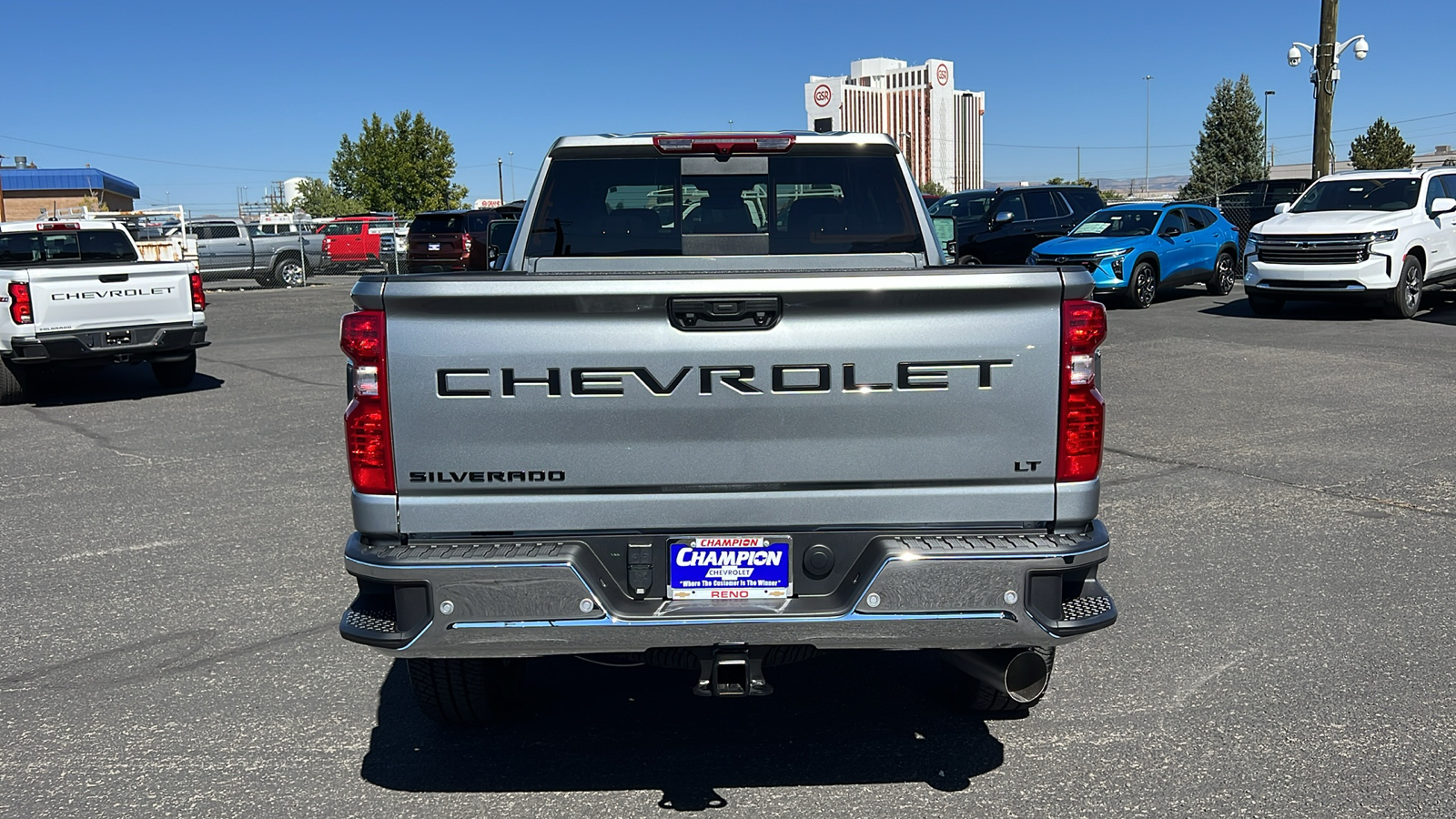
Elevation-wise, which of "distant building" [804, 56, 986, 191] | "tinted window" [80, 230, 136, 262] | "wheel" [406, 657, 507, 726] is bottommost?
"wheel" [406, 657, 507, 726]

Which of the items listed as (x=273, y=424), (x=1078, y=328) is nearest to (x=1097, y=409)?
(x=1078, y=328)

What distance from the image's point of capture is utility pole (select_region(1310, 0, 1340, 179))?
85.4ft

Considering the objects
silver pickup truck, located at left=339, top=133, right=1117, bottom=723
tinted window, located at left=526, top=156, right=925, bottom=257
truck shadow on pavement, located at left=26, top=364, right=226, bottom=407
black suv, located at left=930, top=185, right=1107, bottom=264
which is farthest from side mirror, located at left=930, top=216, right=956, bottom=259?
black suv, located at left=930, top=185, right=1107, bottom=264

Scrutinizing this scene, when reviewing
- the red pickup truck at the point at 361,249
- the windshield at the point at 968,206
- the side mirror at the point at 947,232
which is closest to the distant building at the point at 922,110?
the red pickup truck at the point at 361,249

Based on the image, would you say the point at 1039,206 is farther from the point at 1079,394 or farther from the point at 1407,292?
the point at 1079,394

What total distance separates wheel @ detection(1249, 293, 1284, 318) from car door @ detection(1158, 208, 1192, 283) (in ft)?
5.83

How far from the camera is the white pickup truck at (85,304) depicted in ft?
38.5

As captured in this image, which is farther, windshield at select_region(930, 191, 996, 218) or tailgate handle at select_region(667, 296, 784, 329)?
windshield at select_region(930, 191, 996, 218)

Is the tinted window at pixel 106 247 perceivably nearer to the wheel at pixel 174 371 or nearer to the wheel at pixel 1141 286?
the wheel at pixel 174 371

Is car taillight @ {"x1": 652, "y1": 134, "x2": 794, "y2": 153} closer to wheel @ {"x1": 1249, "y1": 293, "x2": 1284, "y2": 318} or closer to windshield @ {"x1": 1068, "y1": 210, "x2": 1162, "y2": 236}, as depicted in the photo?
wheel @ {"x1": 1249, "y1": 293, "x2": 1284, "y2": 318}

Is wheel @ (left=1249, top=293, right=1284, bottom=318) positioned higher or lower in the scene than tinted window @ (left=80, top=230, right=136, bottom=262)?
lower

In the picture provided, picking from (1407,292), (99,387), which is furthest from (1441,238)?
(99,387)

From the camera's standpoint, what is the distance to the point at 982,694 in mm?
4227

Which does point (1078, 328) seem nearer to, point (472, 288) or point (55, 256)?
point (472, 288)
